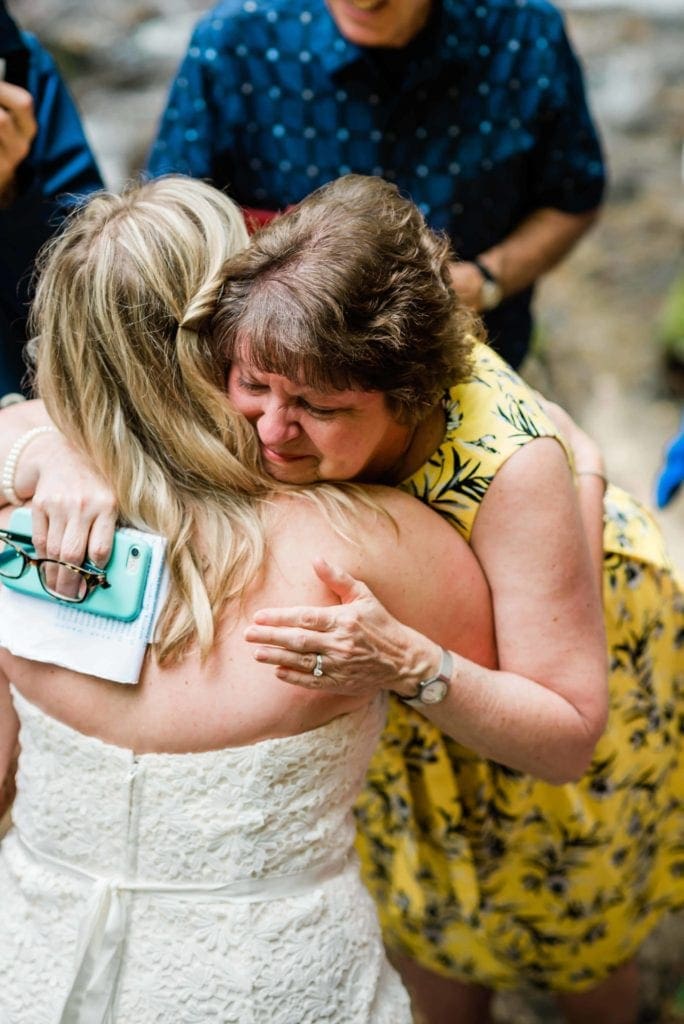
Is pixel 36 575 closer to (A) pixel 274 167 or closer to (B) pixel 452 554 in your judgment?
(B) pixel 452 554

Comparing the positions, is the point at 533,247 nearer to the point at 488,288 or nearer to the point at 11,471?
the point at 488,288

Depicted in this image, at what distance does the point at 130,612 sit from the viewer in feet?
5.59

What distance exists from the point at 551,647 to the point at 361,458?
44 cm

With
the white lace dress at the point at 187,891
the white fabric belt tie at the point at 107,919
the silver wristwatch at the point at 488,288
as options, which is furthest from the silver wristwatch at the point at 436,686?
the silver wristwatch at the point at 488,288

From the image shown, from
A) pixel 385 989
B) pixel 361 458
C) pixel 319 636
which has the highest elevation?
pixel 361 458

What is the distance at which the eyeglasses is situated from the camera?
172 cm

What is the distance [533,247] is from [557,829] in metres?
1.54

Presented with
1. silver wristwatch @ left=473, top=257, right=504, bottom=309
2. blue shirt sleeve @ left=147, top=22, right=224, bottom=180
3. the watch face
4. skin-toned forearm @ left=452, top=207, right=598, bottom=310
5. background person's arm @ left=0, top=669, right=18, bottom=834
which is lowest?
background person's arm @ left=0, top=669, right=18, bottom=834

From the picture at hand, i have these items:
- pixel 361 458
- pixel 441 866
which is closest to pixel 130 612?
pixel 361 458

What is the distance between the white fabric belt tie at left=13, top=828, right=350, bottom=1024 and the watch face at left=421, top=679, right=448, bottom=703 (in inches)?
12.4

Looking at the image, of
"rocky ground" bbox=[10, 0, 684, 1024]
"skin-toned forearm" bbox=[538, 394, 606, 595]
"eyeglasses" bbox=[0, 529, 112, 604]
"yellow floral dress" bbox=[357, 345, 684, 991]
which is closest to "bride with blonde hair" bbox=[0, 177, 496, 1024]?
"eyeglasses" bbox=[0, 529, 112, 604]

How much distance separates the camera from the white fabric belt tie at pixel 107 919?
67.7 inches

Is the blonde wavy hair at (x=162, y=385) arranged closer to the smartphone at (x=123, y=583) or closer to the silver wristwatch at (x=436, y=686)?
the smartphone at (x=123, y=583)

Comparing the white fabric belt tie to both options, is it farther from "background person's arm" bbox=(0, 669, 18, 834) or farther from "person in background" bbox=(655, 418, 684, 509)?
"person in background" bbox=(655, 418, 684, 509)
